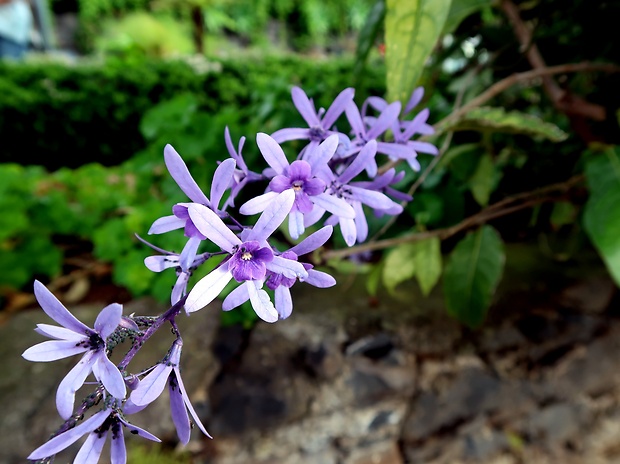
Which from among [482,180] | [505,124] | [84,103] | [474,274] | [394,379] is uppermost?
[505,124]

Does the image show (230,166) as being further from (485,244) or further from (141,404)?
(485,244)

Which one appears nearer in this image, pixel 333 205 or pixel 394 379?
pixel 333 205

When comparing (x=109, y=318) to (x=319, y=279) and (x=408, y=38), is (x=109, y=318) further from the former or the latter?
(x=408, y=38)

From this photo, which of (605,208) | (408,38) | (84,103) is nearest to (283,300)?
(408,38)

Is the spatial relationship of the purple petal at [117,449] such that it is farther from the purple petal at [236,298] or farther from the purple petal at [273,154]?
the purple petal at [273,154]

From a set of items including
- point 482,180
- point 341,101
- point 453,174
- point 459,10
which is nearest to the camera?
point 341,101

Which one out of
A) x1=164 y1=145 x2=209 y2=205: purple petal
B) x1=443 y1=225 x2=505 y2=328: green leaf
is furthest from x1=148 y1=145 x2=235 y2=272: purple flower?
x1=443 y1=225 x2=505 y2=328: green leaf

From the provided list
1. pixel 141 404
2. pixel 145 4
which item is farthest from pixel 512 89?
pixel 145 4

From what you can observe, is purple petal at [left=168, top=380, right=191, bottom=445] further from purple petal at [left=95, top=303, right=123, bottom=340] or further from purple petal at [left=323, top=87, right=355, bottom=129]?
purple petal at [left=323, top=87, right=355, bottom=129]
